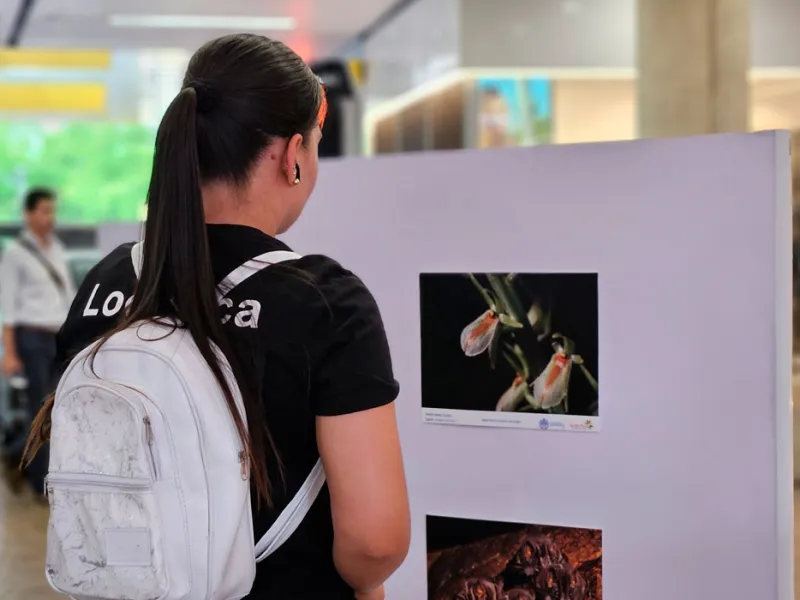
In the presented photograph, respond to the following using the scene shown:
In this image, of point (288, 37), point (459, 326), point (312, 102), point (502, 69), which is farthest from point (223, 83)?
point (288, 37)

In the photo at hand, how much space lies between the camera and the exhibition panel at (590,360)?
1.51 meters

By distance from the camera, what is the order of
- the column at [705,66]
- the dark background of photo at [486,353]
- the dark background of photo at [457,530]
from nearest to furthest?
1. the dark background of photo at [486,353]
2. the dark background of photo at [457,530]
3. the column at [705,66]

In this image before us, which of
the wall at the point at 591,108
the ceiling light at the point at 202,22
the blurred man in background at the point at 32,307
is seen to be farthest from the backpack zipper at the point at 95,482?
the ceiling light at the point at 202,22

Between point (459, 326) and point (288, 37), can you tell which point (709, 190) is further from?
point (288, 37)

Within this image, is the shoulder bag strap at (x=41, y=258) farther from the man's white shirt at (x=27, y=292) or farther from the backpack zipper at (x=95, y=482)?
the backpack zipper at (x=95, y=482)

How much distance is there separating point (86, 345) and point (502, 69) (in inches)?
218

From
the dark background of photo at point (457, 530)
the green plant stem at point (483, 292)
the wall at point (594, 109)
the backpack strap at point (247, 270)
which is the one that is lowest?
the dark background of photo at point (457, 530)

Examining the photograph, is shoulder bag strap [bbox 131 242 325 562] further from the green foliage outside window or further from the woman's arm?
the green foliage outside window

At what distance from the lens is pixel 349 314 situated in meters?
1.11

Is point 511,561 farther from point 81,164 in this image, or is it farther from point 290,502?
point 81,164

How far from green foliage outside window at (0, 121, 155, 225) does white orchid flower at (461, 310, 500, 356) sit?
388 inches

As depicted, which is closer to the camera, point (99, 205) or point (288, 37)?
point (288, 37)

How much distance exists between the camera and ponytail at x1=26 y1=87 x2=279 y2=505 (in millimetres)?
1107

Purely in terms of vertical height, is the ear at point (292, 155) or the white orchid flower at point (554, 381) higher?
the ear at point (292, 155)
